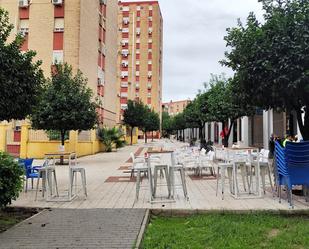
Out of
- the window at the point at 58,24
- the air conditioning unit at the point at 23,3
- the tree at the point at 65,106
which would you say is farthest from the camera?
the air conditioning unit at the point at 23,3

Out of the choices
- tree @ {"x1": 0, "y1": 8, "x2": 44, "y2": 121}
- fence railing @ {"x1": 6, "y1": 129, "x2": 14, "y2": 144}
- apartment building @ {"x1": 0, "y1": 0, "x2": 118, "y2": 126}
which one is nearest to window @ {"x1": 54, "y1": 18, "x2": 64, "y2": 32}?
apartment building @ {"x1": 0, "y1": 0, "x2": 118, "y2": 126}

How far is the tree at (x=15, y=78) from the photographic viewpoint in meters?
10.5

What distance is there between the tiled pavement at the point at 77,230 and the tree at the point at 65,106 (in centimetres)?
1404

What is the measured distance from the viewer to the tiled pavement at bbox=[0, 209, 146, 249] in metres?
6.09

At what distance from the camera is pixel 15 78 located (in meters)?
10.9

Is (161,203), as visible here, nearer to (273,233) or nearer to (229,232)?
(229,232)

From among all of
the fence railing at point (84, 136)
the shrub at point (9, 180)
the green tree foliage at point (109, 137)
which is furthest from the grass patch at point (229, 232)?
the green tree foliage at point (109, 137)

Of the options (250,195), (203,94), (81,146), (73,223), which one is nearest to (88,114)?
(81,146)

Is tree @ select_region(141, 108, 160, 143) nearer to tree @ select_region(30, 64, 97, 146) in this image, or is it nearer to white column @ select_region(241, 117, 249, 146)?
white column @ select_region(241, 117, 249, 146)

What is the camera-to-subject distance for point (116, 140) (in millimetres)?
39156

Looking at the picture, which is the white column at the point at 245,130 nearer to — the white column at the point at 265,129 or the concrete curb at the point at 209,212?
the white column at the point at 265,129

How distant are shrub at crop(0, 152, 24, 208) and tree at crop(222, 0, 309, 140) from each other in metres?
5.89

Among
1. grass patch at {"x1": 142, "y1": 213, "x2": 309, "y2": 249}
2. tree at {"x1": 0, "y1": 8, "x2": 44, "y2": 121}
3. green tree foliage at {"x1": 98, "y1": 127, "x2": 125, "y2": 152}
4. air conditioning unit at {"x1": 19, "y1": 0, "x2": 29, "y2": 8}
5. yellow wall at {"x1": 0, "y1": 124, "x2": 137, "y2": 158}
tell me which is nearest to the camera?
grass patch at {"x1": 142, "y1": 213, "x2": 309, "y2": 249}

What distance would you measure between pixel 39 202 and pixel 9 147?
66.1 feet
